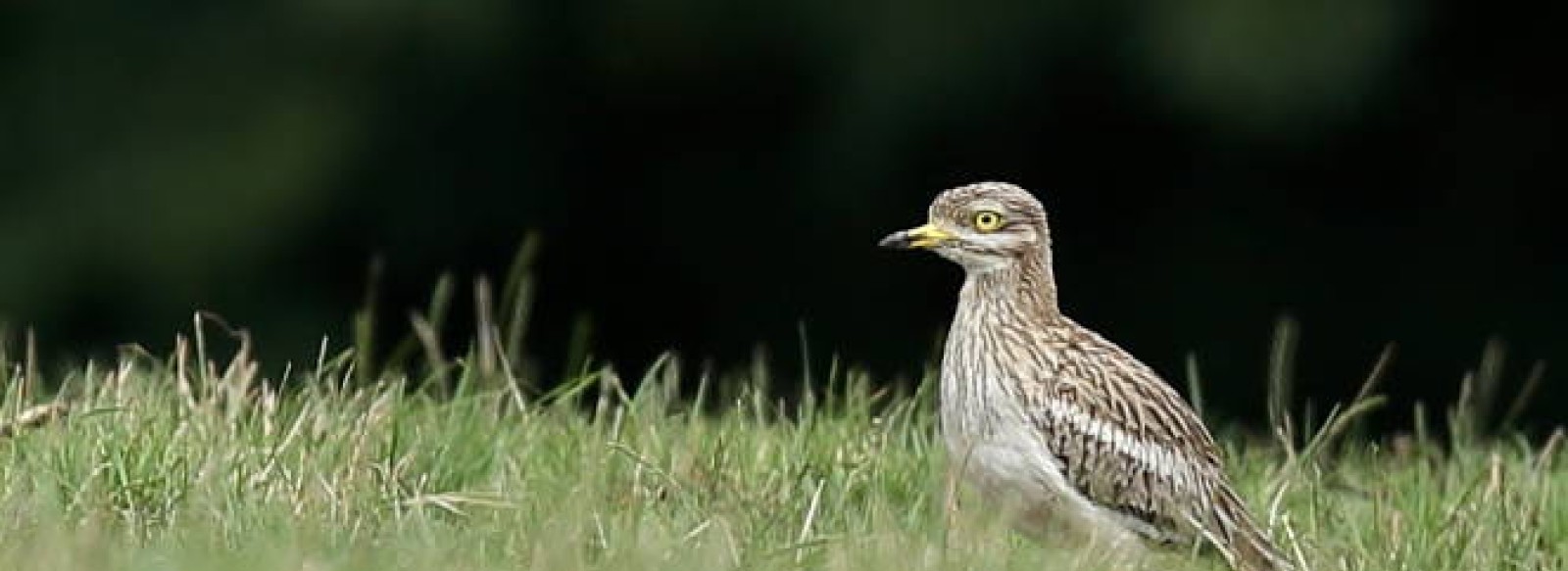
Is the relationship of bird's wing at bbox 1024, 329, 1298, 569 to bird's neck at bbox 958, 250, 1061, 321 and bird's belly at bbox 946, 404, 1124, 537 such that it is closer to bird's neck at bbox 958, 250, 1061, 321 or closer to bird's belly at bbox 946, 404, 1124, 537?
bird's belly at bbox 946, 404, 1124, 537

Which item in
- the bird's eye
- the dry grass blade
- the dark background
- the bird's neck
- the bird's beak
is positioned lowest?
the dark background

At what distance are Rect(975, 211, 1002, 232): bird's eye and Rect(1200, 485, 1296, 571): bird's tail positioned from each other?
0.81 metres

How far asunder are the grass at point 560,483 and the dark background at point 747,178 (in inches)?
415

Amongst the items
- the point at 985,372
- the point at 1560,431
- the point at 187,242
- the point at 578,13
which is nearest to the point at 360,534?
the point at 985,372

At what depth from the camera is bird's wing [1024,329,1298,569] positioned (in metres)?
8.23

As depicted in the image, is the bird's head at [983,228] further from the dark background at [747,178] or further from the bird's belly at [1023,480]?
the dark background at [747,178]

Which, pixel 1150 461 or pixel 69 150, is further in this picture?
pixel 69 150

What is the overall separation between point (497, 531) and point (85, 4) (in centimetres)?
1409

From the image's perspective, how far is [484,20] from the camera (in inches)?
818

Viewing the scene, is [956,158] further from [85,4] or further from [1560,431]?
[1560,431]

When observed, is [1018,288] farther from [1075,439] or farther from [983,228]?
[1075,439]

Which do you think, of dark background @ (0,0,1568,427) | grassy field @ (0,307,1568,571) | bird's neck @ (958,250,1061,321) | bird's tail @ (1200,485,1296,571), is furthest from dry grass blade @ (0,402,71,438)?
dark background @ (0,0,1568,427)

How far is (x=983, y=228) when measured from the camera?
8789 millimetres

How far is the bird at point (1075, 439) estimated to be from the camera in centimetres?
820
